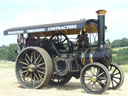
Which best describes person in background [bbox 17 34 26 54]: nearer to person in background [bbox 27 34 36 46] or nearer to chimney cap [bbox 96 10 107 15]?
person in background [bbox 27 34 36 46]

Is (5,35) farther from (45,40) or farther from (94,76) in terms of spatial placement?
(94,76)

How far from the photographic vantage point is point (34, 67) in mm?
8211

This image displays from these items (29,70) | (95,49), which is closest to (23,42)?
(29,70)

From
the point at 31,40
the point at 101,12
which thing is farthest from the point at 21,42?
the point at 101,12

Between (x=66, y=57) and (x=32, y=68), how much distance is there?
127 cm

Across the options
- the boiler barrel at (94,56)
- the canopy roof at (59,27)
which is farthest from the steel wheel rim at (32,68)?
the boiler barrel at (94,56)

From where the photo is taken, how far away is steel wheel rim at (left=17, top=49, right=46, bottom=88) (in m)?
8.17

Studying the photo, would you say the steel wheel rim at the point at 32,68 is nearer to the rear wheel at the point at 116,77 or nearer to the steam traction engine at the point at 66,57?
the steam traction engine at the point at 66,57

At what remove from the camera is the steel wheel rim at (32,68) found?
26.8 ft

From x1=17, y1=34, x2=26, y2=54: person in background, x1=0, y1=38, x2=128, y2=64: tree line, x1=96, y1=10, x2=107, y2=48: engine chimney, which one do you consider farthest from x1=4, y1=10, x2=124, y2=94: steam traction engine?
x1=0, y1=38, x2=128, y2=64: tree line

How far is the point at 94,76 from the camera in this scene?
7176 mm

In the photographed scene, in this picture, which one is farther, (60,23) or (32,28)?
(32,28)

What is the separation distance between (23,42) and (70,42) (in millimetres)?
1907

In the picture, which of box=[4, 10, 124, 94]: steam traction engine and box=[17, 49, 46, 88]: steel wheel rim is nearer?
box=[4, 10, 124, 94]: steam traction engine
